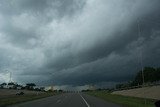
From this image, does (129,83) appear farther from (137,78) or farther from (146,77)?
(146,77)

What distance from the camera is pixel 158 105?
5.44 meters

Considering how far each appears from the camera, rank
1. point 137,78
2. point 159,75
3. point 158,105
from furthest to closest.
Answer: point 137,78 → point 159,75 → point 158,105

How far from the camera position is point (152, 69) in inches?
6870

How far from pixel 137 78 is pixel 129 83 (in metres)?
6.98

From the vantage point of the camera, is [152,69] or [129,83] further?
[129,83]

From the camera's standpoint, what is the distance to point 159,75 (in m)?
167

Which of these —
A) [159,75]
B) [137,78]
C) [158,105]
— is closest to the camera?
[158,105]

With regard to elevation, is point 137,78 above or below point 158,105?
above

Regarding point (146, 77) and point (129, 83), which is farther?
point (129, 83)

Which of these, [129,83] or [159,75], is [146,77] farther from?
[129,83]

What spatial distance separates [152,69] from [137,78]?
1324 centimetres

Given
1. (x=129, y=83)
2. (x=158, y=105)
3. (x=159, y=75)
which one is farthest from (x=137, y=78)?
(x=158, y=105)

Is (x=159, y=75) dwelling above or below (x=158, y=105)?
above

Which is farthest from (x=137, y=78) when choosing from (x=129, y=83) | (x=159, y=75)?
(x=159, y=75)
